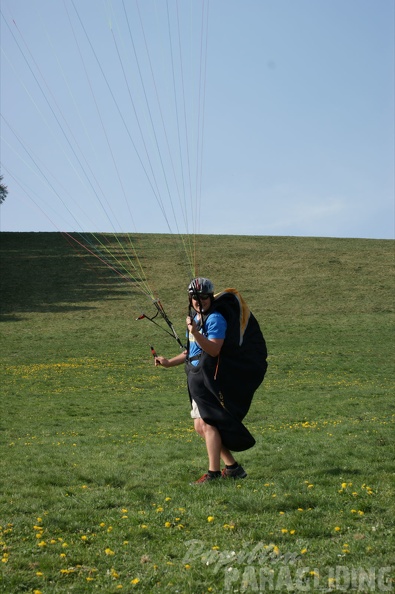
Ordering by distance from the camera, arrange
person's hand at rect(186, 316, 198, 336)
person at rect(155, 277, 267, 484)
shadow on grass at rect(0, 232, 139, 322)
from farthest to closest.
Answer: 1. shadow on grass at rect(0, 232, 139, 322)
2. person at rect(155, 277, 267, 484)
3. person's hand at rect(186, 316, 198, 336)

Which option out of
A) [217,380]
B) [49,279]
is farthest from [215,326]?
[49,279]

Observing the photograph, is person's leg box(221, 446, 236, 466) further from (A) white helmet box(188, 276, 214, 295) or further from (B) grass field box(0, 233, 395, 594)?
(A) white helmet box(188, 276, 214, 295)

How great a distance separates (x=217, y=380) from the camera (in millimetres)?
8828

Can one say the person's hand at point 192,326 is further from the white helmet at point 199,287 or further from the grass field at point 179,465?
the grass field at point 179,465

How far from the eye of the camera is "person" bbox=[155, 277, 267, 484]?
342 inches

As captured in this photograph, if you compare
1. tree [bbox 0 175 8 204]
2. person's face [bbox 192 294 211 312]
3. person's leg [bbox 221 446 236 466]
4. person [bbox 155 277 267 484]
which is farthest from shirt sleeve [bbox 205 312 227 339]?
tree [bbox 0 175 8 204]

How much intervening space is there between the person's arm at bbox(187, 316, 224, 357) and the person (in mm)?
47

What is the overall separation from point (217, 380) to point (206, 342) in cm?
68

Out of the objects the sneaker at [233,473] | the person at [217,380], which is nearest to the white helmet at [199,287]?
the person at [217,380]

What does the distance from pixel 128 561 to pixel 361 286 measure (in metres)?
47.8

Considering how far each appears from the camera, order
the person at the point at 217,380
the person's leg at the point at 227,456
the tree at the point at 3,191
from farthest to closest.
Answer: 1. the tree at the point at 3,191
2. the person's leg at the point at 227,456
3. the person at the point at 217,380

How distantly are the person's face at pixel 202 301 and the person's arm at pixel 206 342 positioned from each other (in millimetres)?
297

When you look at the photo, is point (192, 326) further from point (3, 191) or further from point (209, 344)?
point (3, 191)

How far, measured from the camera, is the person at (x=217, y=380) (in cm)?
870
